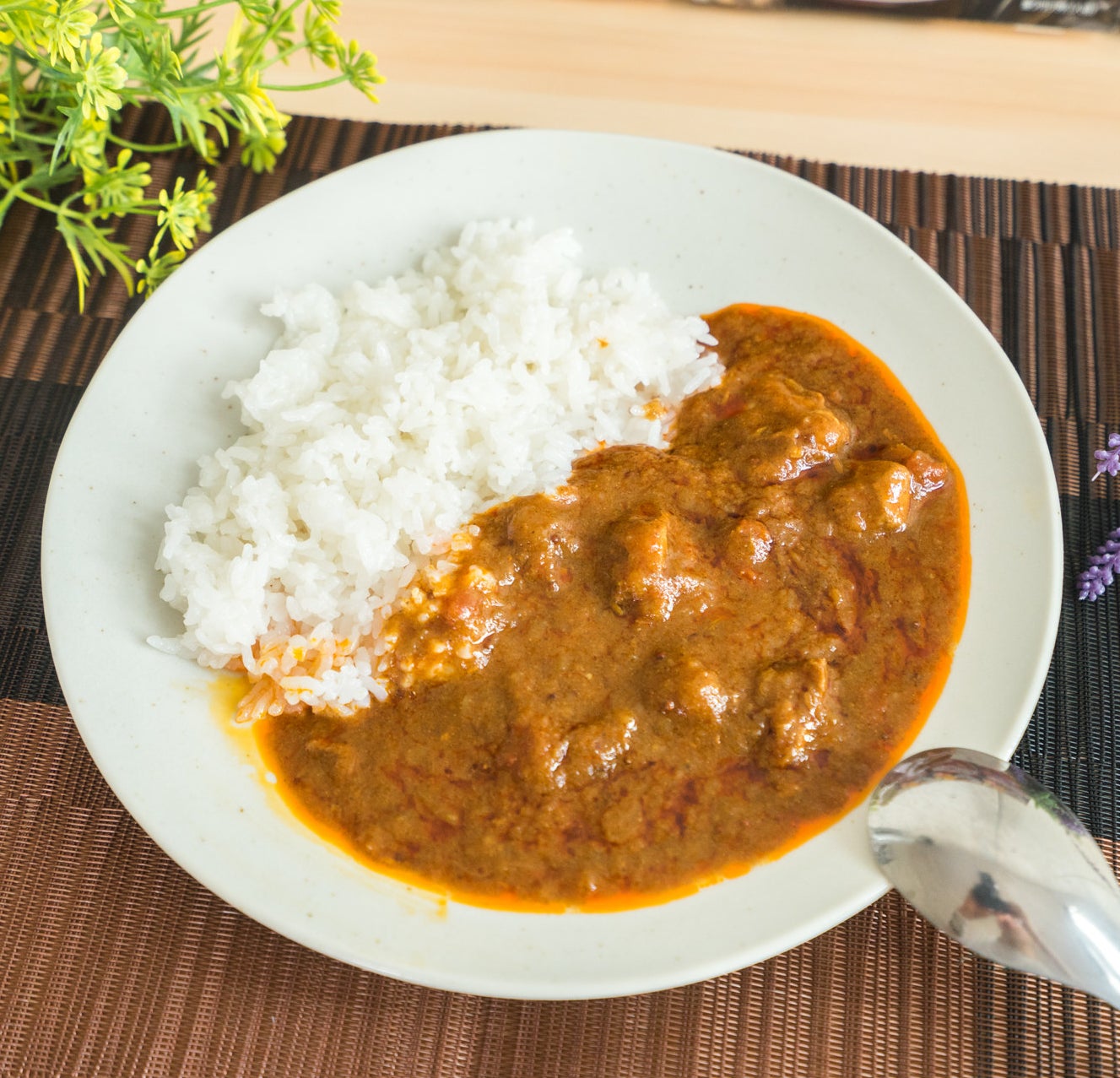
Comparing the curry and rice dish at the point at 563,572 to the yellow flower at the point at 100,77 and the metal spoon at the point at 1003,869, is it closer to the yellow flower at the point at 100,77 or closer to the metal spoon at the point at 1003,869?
the metal spoon at the point at 1003,869

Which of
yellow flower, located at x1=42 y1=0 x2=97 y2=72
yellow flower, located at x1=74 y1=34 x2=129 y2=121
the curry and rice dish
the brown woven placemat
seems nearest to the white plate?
the curry and rice dish

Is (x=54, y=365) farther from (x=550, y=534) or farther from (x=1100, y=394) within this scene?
(x=1100, y=394)

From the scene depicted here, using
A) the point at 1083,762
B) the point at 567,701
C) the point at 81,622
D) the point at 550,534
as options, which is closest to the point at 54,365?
the point at 81,622

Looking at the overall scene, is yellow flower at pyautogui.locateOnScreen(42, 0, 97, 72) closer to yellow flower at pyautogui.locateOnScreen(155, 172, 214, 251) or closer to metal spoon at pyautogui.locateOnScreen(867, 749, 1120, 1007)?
yellow flower at pyautogui.locateOnScreen(155, 172, 214, 251)

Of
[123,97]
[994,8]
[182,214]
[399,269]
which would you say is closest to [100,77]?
[182,214]

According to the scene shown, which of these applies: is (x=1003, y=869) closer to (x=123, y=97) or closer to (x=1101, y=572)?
(x=1101, y=572)

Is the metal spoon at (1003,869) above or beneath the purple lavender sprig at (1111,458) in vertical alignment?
beneath

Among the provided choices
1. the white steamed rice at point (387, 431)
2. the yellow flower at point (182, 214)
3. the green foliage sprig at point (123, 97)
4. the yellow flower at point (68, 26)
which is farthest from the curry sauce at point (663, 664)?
the yellow flower at point (68, 26)
